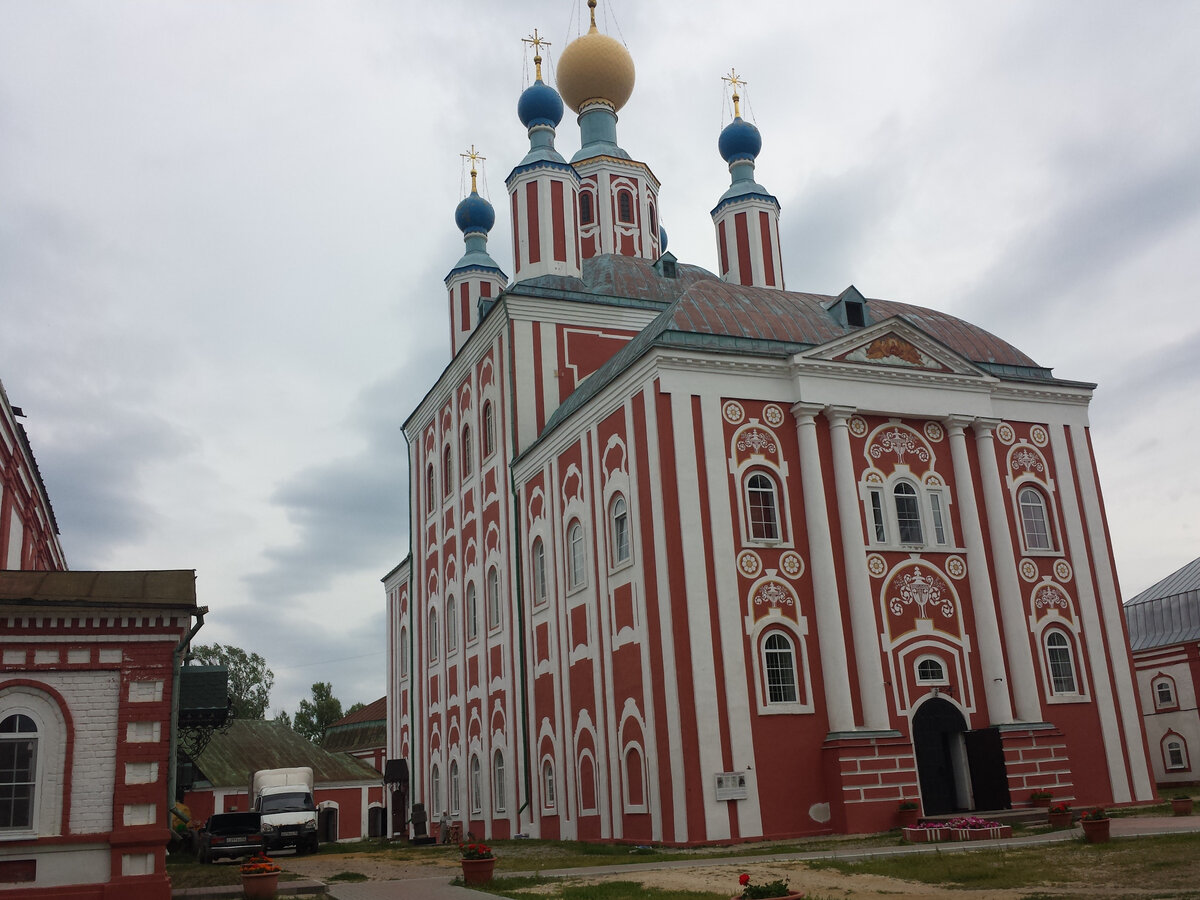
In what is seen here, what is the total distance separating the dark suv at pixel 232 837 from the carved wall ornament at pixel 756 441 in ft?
46.0

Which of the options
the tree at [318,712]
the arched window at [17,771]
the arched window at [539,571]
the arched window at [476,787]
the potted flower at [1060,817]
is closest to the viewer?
the arched window at [17,771]

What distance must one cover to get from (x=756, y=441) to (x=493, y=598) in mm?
11470

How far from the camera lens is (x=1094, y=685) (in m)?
27.0

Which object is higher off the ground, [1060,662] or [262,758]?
[1060,662]

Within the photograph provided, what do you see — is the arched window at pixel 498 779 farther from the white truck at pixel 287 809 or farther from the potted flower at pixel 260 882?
the potted flower at pixel 260 882

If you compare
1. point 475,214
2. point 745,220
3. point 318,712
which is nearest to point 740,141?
point 745,220

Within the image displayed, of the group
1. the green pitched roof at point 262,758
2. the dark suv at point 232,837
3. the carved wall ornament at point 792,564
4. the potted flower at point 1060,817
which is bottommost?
the potted flower at point 1060,817

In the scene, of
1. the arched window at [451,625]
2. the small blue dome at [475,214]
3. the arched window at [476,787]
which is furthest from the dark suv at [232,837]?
the small blue dome at [475,214]

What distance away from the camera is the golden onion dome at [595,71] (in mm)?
38688

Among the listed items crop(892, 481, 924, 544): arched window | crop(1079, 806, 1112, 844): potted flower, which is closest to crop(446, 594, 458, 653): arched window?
crop(892, 481, 924, 544): arched window

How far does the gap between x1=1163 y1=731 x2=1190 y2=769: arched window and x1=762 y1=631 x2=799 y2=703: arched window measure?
23.8m

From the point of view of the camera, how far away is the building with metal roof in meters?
40.4

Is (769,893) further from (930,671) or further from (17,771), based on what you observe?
(930,671)

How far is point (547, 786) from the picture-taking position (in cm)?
2839
